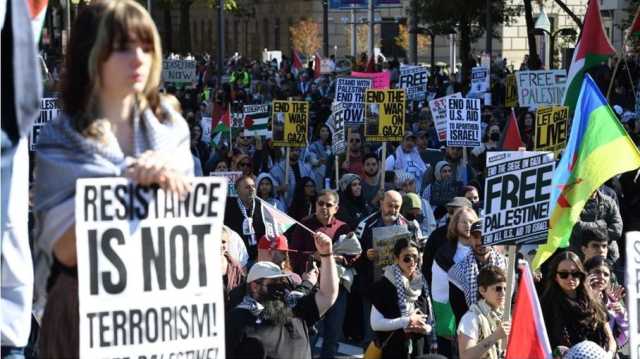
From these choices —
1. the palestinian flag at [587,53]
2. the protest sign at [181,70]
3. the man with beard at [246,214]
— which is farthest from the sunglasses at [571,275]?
the protest sign at [181,70]

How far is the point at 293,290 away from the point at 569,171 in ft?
7.86

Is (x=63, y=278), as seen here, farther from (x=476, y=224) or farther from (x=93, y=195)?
(x=476, y=224)

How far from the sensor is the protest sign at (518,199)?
881cm

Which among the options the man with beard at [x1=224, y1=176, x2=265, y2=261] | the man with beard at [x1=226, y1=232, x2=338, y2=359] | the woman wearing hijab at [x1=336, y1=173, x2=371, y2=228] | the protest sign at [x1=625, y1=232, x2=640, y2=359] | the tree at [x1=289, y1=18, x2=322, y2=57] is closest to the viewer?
the protest sign at [x1=625, y1=232, x2=640, y2=359]

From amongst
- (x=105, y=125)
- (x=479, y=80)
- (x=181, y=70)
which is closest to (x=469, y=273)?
(x=105, y=125)

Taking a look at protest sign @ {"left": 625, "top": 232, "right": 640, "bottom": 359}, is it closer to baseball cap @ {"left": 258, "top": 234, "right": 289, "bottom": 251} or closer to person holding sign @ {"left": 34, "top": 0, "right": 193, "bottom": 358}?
person holding sign @ {"left": 34, "top": 0, "right": 193, "bottom": 358}

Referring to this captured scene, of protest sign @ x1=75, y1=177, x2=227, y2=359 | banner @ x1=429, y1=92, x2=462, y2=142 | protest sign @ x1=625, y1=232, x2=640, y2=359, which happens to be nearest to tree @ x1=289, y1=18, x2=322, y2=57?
banner @ x1=429, y1=92, x2=462, y2=142

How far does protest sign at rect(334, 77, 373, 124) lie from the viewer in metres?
21.2

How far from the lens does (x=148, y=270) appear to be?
400 cm

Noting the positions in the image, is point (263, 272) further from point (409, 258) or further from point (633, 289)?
point (633, 289)

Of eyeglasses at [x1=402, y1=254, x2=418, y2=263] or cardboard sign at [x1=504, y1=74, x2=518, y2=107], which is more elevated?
cardboard sign at [x1=504, y1=74, x2=518, y2=107]

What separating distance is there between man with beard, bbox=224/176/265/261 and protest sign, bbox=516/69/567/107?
9774 mm

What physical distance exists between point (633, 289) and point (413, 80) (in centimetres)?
2143

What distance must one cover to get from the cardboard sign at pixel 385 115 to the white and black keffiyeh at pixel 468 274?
27.3 ft
